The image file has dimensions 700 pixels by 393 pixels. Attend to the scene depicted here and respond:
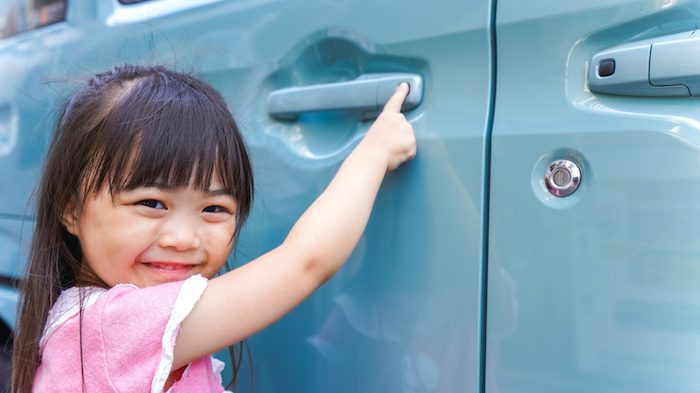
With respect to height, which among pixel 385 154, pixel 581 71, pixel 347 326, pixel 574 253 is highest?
pixel 581 71

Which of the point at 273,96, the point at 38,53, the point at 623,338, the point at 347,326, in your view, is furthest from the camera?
the point at 38,53

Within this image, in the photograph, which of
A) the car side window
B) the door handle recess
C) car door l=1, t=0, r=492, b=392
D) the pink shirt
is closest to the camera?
the door handle recess

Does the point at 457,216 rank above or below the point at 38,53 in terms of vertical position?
below

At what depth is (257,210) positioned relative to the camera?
1429 mm

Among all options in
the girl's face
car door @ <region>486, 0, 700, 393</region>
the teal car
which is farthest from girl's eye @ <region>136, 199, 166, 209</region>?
car door @ <region>486, 0, 700, 393</region>

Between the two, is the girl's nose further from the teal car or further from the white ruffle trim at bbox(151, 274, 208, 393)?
the teal car

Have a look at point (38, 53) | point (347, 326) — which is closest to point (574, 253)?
point (347, 326)

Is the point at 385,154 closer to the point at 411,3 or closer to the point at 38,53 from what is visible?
the point at 411,3

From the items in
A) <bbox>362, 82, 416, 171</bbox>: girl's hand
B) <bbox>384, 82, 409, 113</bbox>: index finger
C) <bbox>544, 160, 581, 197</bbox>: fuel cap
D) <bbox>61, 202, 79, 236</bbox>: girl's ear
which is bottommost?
<bbox>61, 202, 79, 236</bbox>: girl's ear

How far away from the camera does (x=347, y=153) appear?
50.7 inches

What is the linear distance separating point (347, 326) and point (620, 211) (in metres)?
0.53

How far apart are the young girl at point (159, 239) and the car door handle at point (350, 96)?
0.08ft

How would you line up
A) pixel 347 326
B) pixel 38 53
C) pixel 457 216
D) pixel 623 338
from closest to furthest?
pixel 623 338 → pixel 457 216 → pixel 347 326 → pixel 38 53

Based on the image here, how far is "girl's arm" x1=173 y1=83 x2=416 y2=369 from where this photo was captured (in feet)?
3.51
